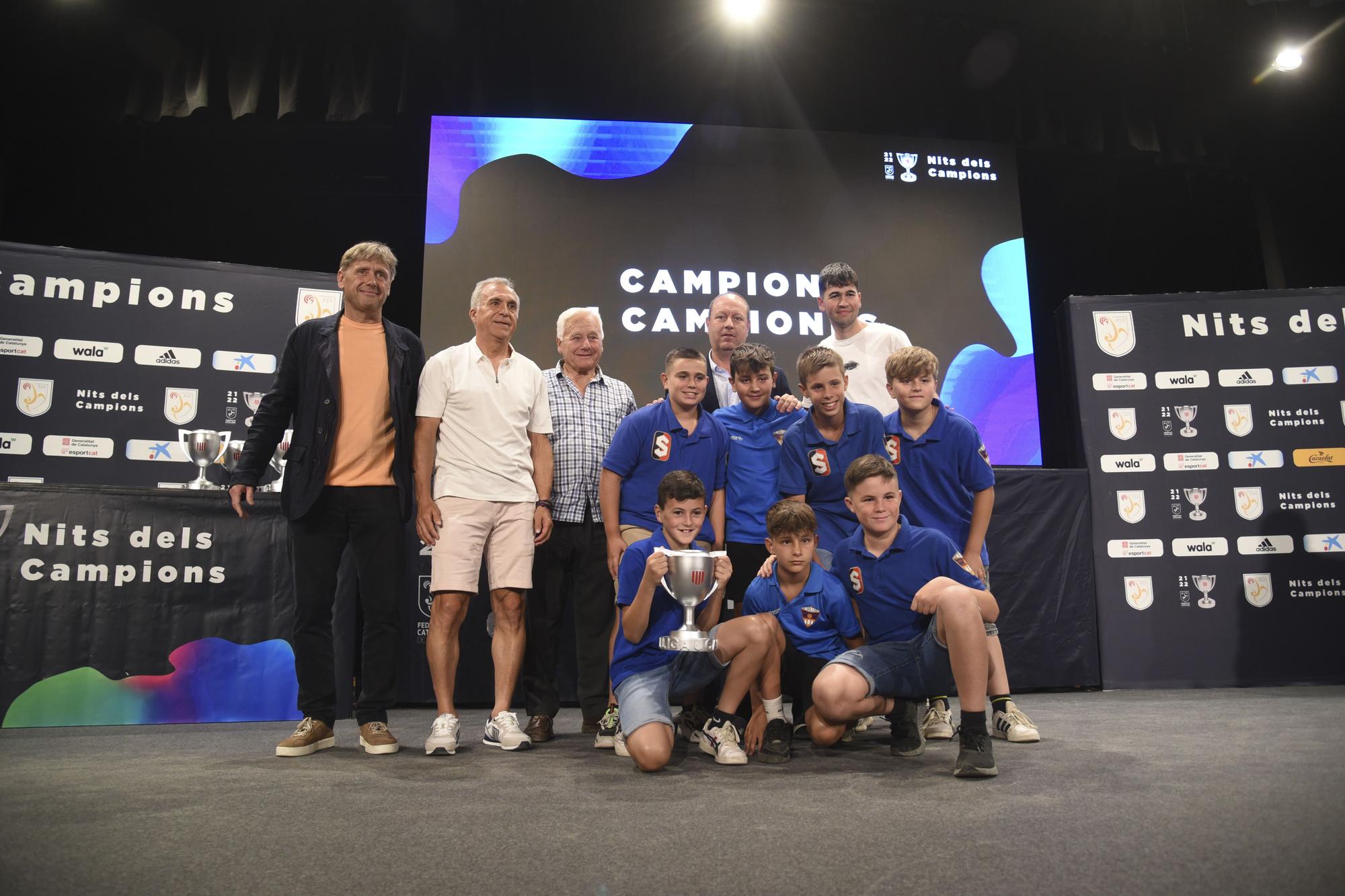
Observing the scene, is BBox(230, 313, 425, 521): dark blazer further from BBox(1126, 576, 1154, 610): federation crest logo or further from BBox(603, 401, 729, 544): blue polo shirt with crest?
BBox(1126, 576, 1154, 610): federation crest logo

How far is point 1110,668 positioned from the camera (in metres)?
4.56

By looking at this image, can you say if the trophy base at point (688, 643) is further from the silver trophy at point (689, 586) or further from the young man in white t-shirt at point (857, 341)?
the young man in white t-shirt at point (857, 341)

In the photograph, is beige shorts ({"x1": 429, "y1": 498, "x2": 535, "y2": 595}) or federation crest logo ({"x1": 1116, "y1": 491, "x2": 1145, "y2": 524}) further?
federation crest logo ({"x1": 1116, "y1": 491, "x2": 1145, "y2": 524})

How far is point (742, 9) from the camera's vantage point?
586 cm

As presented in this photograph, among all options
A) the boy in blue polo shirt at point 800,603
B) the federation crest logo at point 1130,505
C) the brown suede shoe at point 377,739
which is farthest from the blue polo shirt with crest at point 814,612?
the federation crest logo at point 1130,505

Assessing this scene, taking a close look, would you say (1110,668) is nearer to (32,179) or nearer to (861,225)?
(861,225)

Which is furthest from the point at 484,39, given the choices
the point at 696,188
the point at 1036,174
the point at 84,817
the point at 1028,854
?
the point at 1028,854

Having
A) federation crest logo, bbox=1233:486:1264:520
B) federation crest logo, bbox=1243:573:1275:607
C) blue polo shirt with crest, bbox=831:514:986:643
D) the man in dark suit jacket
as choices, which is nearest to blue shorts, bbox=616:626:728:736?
blue polo shirt with crest, bbox=831:514:986:643

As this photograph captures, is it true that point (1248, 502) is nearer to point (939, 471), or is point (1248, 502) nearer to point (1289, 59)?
point (939, 471)

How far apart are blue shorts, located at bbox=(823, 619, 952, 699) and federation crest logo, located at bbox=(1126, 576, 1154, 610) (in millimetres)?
2604

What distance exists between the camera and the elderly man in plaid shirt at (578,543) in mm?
3273

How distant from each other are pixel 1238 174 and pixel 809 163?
4.02 metres

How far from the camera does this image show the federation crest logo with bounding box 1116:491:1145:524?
15.5 feet

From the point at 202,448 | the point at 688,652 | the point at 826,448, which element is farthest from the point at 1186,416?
the point at 202,448
